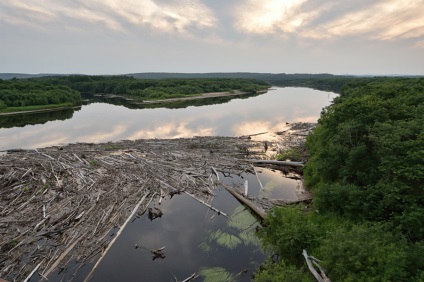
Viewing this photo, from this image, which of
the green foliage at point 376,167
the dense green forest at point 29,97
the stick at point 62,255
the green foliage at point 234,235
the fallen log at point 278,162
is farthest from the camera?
the dense green forest at point 29,97

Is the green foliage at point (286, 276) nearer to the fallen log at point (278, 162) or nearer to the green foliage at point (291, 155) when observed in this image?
the fallen log at point (278, 162)

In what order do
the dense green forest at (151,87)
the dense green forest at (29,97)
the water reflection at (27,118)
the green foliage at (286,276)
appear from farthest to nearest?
the dense green forest at (151,87) < the dense green forest at (29,97) < the water reflection at (27,118) < the green foliage at (286,276)

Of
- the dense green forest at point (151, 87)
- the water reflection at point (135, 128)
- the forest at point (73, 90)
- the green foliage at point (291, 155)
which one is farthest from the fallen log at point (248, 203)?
the dense green forest at point (151, 87)

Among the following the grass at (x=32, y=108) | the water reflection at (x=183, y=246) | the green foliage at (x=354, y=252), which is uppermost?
Answer: the green foliage at (x=354, y=252)

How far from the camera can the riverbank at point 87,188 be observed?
12219mm

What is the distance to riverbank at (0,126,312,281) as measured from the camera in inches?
Result: 481

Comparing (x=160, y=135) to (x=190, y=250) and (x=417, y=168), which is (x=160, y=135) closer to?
(x=190, y=250)

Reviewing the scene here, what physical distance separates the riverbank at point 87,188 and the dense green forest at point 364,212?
4.77 m

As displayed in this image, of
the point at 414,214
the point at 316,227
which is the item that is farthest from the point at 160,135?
the point at 414,214

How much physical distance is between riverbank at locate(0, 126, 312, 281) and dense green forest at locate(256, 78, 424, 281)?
4.77 meters

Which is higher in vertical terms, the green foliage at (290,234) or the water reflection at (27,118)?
the green foliage at (290,234)

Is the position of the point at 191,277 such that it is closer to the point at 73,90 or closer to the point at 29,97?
the point at 29,97

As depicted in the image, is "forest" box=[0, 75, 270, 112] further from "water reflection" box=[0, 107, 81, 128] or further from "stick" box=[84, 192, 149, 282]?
"stick" box=[84, 192, 149, 282]

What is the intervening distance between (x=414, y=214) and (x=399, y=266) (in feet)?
7.10
